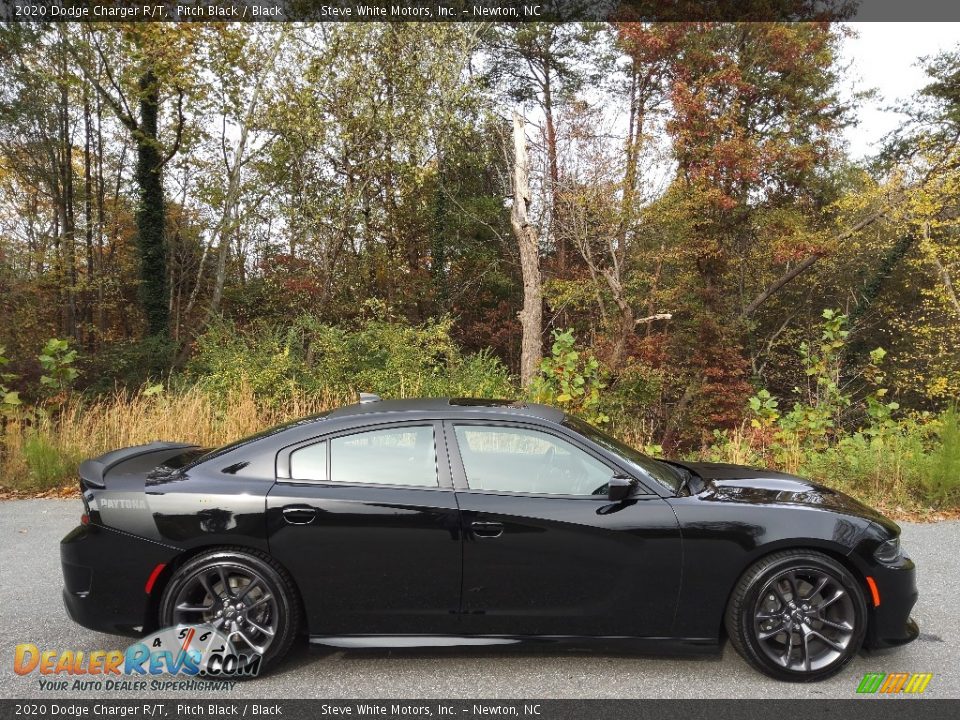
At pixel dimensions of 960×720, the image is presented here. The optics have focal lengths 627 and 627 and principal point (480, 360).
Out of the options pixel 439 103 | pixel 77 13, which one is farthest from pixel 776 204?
pixel 77 13

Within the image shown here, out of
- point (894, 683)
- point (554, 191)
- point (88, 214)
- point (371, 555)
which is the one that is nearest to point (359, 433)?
point (371, 555)

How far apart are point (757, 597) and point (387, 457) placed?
2.00 meters

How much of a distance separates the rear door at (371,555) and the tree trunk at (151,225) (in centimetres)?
1514

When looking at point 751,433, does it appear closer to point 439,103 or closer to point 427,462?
point 427,462

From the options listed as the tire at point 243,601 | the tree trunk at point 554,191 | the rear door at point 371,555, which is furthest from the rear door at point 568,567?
the tree trunk at point 554,191

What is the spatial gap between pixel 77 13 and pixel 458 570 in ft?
62.3

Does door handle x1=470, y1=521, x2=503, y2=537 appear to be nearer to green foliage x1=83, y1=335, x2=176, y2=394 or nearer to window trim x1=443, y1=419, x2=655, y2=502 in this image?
window trim x1=443, y1=419, x2=655, y2=502

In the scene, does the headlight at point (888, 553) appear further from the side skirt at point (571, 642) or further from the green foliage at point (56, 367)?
the green foliage at point (56, 367)

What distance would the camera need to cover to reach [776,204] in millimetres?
17969

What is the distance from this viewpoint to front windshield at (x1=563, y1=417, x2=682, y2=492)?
340 cm

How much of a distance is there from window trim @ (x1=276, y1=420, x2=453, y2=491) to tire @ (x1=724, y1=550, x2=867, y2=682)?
1.59 meters

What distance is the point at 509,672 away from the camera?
3.19m

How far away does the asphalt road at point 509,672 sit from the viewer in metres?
3.01

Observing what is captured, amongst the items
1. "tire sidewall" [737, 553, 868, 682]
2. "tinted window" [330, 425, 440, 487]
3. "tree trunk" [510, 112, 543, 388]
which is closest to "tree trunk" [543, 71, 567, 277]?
"tree trunk" [510, 112, 543, 388]
